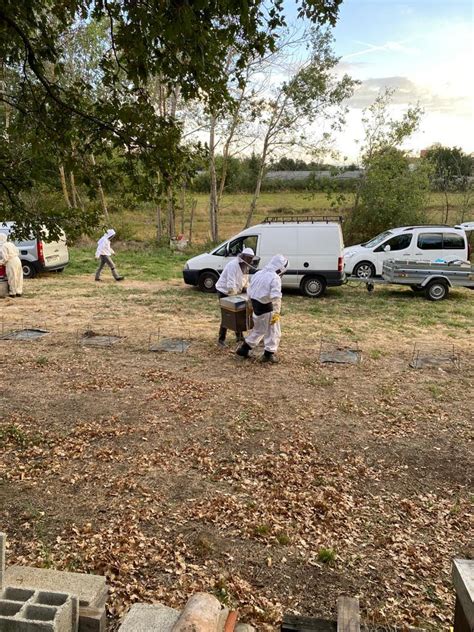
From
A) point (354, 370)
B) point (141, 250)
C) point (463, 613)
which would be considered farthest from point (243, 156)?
point (463, 613)

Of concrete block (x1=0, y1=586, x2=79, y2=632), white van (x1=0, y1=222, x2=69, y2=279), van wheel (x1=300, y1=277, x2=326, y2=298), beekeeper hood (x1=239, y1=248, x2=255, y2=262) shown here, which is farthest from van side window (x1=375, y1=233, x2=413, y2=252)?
concrete block (x1=0, y1=586, x2=79, y2=632)

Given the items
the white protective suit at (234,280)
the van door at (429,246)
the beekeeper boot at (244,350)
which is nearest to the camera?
the beekeeper boot at (244,350)

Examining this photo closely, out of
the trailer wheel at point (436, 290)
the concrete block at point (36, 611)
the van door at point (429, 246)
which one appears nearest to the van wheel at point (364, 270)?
the van door at point (429, 246)

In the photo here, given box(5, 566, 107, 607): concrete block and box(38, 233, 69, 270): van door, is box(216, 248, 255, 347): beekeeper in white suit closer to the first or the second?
box(5, 566, 107, 607): concrete block

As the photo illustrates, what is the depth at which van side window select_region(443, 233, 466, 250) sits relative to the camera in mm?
15750

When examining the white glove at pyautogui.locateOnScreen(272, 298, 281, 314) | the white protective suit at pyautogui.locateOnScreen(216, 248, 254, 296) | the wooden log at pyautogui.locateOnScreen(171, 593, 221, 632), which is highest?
the white protective suit at pyautogui.locateOnScreen(216, 248, 254, 296)

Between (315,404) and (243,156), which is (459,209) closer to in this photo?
(243,156)

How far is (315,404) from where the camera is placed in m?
6.87

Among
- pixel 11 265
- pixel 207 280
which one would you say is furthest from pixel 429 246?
pixel 11 265

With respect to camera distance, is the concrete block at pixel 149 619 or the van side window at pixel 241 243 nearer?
the concrete block at pixel 149 619

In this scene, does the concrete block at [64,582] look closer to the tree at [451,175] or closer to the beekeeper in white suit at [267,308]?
the beekeeper in white suit at [267,308]

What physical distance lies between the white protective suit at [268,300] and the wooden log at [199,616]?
19.3ft

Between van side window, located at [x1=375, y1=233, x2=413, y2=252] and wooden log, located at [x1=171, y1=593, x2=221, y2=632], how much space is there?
14685mm

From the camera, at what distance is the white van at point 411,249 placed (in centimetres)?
1584
